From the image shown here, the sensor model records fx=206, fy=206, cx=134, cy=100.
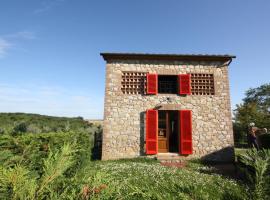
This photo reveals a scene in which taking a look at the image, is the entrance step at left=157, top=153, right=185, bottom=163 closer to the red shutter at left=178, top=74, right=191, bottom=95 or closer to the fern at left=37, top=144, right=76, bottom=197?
the red shutter at left=178, top=74, right=191, bottom=95

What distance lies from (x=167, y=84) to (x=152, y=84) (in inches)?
46.9

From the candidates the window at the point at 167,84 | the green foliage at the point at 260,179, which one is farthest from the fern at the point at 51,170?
the window at the point at 167,84

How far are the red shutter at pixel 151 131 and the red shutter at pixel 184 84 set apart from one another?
1.92 metres

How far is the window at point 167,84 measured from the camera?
12.0m

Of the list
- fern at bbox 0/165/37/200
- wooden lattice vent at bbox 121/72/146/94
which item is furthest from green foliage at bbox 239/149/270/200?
wooden lattice vent at bbox 121/72/146/94

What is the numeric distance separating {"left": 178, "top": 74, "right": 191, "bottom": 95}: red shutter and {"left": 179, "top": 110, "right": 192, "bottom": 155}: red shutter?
3.68 feet

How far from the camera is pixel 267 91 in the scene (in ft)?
109

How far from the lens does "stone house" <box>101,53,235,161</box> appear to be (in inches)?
432

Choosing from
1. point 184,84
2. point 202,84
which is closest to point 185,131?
point 184,84

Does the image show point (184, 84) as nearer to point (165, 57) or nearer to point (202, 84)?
point (202, 84)

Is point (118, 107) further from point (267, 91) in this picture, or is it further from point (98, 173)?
point (267, 91)

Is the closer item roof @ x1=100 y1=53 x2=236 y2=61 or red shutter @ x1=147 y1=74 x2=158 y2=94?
red shutter @ x1=147 y1=74 x2=158 y2=94

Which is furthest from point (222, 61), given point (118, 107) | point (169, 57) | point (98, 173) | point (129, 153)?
point (98, 173)

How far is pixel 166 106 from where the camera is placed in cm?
1121
